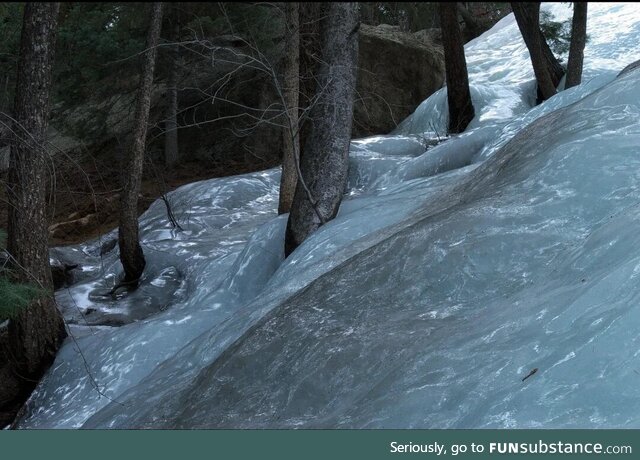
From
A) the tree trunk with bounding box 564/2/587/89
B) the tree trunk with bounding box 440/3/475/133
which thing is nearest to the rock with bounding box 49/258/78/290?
the tree trunk with bounding box 440/3/475/133

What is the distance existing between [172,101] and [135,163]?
5546mm

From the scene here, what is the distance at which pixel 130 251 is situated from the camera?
38.3 ft

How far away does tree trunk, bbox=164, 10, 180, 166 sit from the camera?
15930mm

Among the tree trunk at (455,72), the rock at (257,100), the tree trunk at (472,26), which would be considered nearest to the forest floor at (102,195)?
the rock at (257,100)

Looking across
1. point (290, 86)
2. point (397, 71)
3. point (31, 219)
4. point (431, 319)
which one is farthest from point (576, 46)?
point (431, 319)

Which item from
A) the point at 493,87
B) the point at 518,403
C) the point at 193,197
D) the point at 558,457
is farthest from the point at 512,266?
the point at 493,87

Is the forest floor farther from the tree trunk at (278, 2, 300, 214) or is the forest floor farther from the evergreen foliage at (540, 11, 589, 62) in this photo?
the evergreen foliage at (540, 11, 589, 62)

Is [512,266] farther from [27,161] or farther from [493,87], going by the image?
[493,87]

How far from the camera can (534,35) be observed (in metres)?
13.9

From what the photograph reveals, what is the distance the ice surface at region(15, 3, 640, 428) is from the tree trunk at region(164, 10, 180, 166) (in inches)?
250

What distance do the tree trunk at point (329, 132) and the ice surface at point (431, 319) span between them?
1.12 feet

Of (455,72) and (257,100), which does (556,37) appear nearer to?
(455,72)

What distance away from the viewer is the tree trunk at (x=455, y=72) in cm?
1409

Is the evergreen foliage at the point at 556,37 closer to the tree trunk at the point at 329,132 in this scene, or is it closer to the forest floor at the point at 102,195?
the forest floor at the point at 102,195
